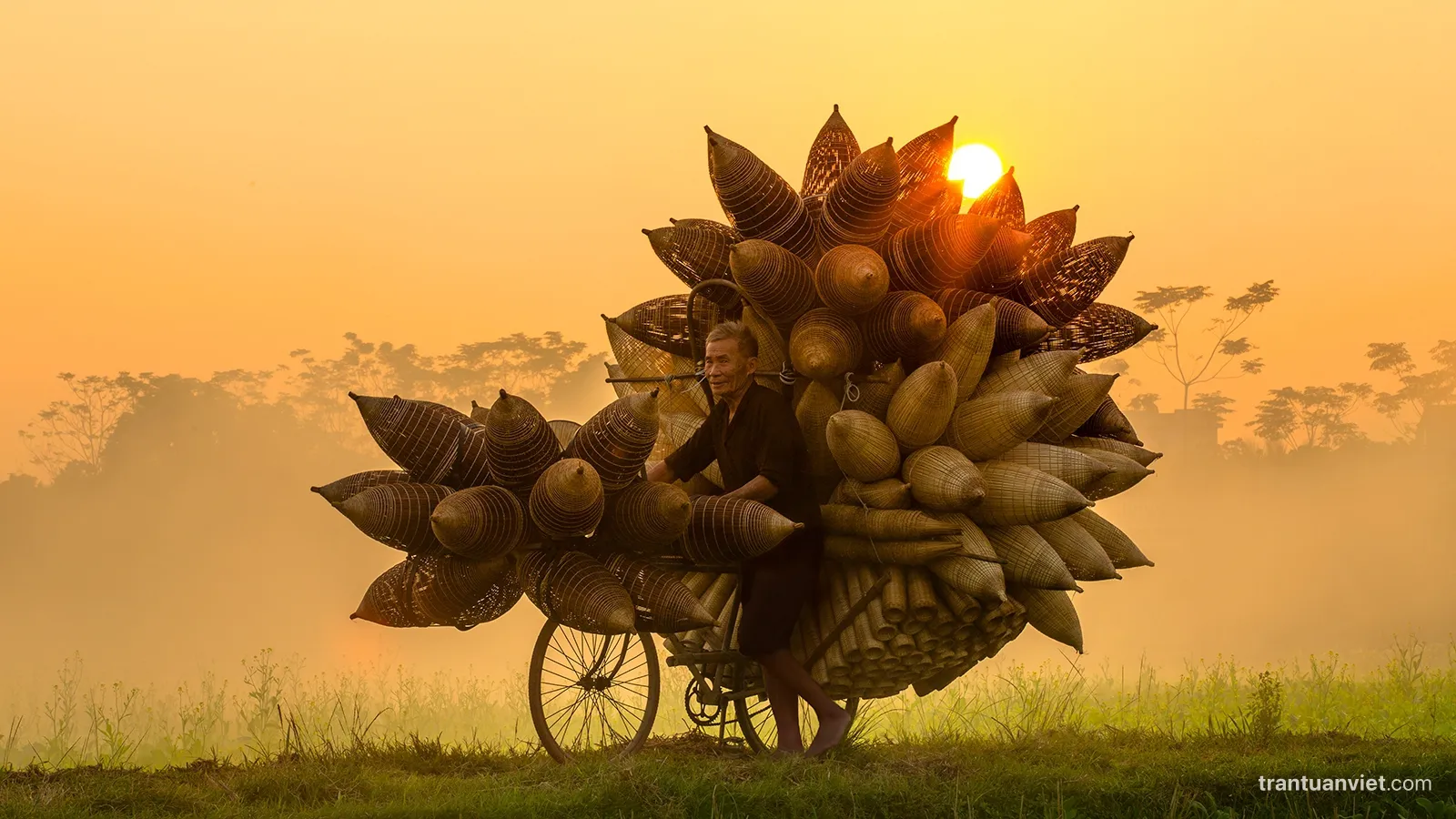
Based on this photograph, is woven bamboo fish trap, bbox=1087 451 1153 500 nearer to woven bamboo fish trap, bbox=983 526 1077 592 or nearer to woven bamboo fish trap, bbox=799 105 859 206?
woven bamboo fish trap, bbox=983 526 1077 592

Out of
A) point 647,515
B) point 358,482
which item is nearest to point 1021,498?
point 647,515

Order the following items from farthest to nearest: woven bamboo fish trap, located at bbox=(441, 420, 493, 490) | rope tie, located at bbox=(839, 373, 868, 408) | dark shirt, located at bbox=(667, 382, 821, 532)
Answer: rope tie, located at bbox=(839, 373, 868, 408)
dark shirt, located at bbox=(667, 382, 821, 532)
woven bamboo fish trap, located at bbox=(441, 420, 493, 490)

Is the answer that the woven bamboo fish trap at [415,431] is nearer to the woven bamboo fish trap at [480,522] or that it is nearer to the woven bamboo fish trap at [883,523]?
the woven bamboo fish trap at [480,522]

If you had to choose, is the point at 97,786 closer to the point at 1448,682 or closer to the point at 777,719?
the point at 777,719

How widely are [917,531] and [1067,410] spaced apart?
3.90 feet

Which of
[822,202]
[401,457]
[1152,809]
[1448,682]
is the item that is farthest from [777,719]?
[1448,682]

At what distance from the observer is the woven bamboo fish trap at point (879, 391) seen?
20.4 feet

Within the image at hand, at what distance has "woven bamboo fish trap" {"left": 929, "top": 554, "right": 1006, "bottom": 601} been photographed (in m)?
5.83

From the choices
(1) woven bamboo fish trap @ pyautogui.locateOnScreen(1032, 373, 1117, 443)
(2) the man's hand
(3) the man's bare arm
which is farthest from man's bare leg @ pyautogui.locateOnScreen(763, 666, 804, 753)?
(1) woven bamboo fish trap @ pyautogui.locateOnScreen(1032, 373, 1117, 443)

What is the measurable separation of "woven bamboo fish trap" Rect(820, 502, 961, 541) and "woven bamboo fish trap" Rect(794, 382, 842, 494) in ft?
0.65

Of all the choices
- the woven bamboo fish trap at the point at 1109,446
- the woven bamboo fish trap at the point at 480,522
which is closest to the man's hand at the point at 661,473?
the woven bamboo fish trap at the point at 480,522

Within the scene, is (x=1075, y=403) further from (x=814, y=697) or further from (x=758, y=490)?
(x=814, y=697)

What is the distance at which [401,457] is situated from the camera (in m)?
5.60

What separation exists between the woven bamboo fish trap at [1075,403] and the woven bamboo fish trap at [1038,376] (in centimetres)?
5
